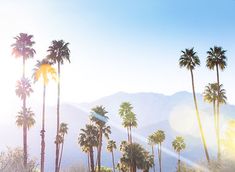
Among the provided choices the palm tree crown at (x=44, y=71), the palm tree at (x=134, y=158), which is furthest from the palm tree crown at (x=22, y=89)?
the palm tree at (x=134, y=158)

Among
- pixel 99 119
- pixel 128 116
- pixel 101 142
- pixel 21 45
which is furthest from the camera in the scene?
pixel 128 116

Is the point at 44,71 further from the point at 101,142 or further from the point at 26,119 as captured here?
the point at 101,142

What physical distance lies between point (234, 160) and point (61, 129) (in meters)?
47.4

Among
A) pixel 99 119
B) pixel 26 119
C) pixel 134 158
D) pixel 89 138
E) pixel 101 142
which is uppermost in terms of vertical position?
pixel 99 119

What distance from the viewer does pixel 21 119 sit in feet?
265

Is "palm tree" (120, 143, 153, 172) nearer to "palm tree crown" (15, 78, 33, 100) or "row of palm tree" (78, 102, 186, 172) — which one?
"row of palm tree" (78, 102, 186, 172)

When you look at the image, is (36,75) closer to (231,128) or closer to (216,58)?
(216,58)

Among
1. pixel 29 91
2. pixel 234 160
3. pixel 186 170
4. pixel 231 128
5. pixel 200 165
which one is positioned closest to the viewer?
pixel 234 160

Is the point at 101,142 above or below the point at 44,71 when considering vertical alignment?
below

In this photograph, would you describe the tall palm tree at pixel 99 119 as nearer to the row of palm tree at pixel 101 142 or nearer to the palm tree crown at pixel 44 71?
the row of palm tree at pixel 101 142

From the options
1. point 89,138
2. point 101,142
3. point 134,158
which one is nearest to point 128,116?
point 134,158

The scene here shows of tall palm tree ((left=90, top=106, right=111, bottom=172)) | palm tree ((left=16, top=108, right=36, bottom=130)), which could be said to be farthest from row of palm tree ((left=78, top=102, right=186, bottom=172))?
palm tree ((left=16, top=108, right=36, bottom=130))

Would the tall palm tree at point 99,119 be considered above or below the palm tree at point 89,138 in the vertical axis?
above

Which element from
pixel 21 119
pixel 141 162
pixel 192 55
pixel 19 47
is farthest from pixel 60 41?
pixel 141 162
